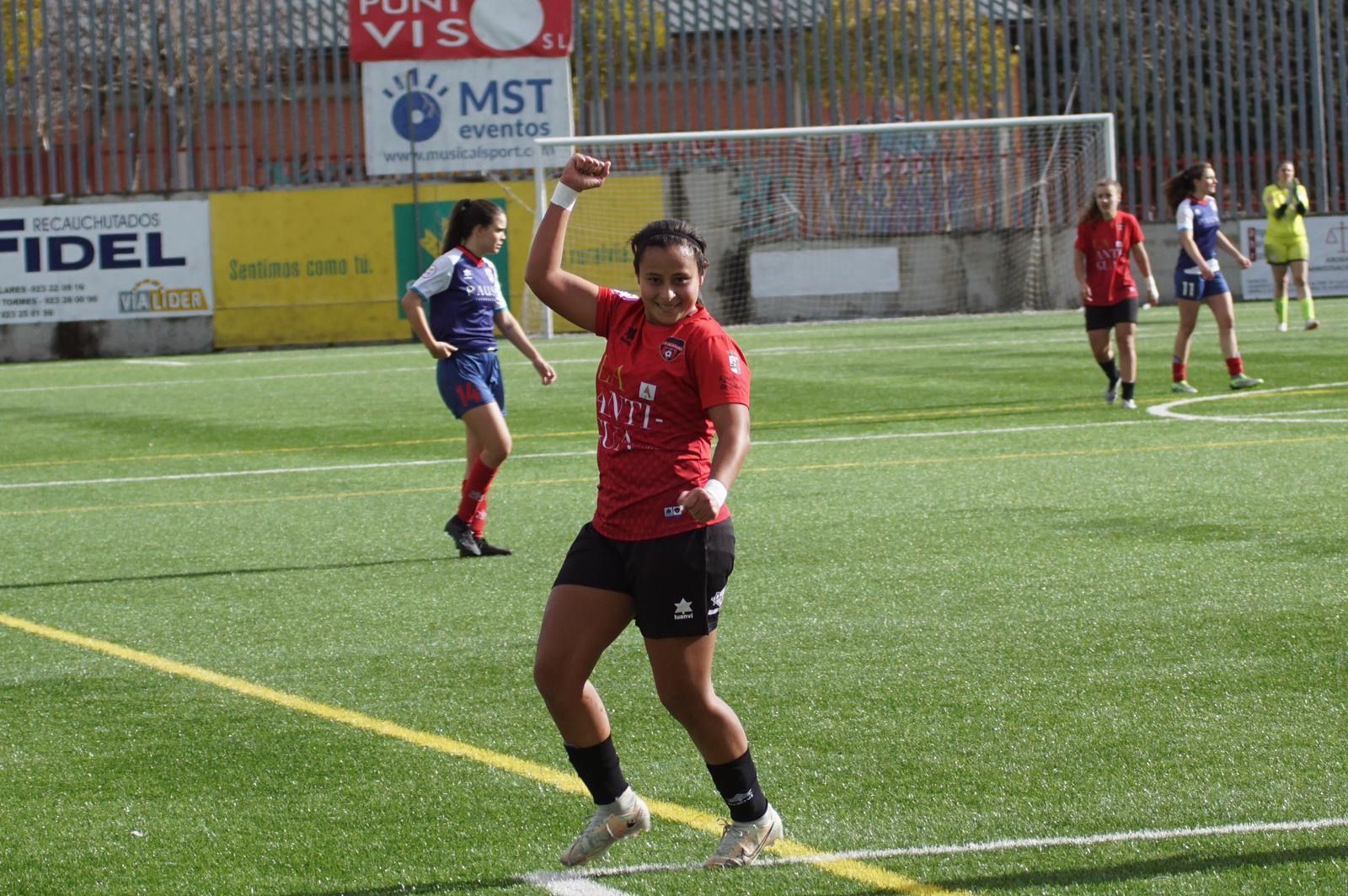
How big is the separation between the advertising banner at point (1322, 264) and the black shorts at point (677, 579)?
31614mm

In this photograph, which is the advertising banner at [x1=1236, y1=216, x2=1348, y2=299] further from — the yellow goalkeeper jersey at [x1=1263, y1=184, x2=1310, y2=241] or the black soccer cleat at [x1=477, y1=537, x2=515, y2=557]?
the black soccer cleat at [x1=477, y1=537, x2=515, y2=557]

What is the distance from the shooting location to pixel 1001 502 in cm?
1070

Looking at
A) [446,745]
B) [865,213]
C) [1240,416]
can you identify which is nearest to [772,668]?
[446,745]

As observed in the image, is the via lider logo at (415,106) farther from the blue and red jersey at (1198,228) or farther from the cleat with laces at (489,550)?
the cleat with laces at (489,550)

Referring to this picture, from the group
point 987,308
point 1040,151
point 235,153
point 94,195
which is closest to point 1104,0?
point 1040,151

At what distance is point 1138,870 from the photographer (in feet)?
14.1

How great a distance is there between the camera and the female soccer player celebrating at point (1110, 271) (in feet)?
51.1

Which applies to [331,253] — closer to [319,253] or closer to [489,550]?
[319,253]

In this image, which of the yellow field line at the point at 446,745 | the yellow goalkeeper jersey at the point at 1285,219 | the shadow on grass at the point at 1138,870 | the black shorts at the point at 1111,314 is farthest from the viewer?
the yellow goalkeeper jersey at the point at 1285,219

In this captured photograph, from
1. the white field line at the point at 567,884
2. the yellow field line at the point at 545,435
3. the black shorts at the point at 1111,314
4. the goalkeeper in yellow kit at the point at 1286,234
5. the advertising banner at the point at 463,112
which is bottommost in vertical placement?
the white field line at the point at 567,884

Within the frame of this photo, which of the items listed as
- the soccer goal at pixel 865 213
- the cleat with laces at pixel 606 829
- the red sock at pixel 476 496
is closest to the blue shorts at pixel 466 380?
the red sock at pixel 476 496

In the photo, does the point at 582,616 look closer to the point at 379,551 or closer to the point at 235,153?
the point at 379,551

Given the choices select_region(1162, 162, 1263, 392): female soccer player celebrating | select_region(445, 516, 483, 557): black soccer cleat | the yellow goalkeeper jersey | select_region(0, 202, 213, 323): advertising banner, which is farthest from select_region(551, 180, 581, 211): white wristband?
select_region(0, 202, 213, 323): advertising banner

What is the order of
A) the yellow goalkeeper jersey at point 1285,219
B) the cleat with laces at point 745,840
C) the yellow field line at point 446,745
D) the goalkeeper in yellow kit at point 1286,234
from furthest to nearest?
the yellow goalkeeper jersey at point 1285,219, the goalkeeper in yellow kit at point 1286,234, the cleat with laces at point 745,840, the yellow field line at point 446,745
